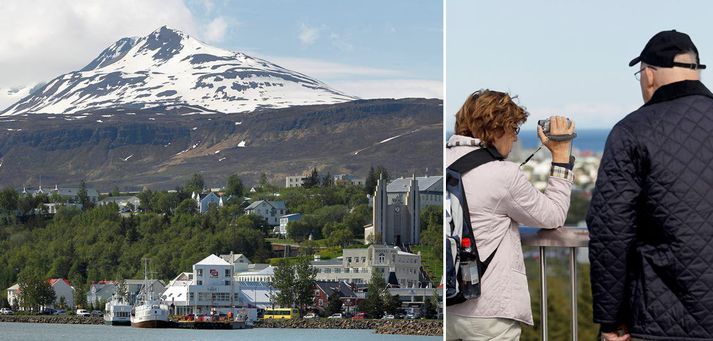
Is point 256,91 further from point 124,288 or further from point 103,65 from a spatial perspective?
point 124,288

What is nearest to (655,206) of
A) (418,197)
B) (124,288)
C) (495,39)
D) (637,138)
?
(637,138)

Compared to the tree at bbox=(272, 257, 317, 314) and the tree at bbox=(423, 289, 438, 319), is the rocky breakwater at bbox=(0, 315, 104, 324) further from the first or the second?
the tree at bbox=(423, 289, 438, 319)

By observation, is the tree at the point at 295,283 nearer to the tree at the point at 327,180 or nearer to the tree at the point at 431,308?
the tree at the point at 327,180

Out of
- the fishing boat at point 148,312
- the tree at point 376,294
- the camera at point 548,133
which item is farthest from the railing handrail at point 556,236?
the fishing boat at point 148,312

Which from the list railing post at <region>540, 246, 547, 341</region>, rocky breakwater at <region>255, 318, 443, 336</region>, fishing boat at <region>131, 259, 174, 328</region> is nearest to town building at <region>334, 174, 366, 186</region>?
rocky breakwater at <region>255, 318, 443, 336</region>

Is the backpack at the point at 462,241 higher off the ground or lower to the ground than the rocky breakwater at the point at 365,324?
higher

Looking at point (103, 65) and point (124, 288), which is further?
point (124, 288)
